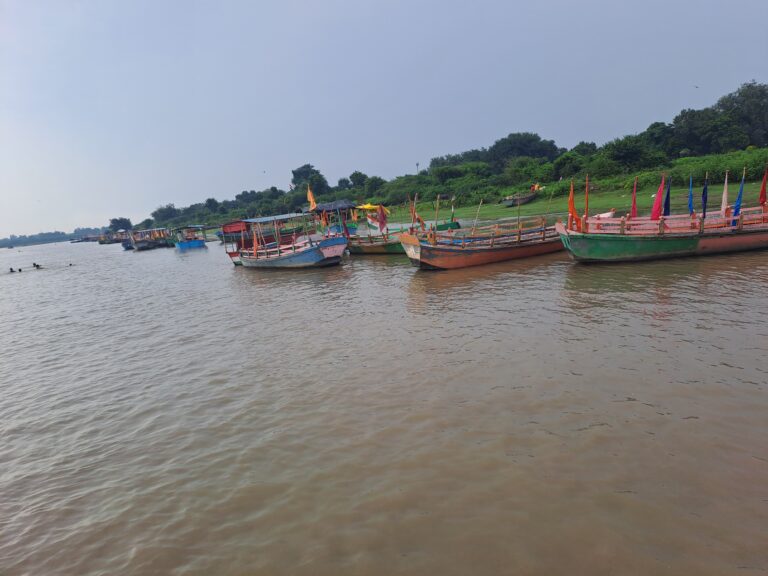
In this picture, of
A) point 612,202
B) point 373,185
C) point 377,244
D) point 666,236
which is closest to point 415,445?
point 666,236

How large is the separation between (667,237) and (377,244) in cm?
1649

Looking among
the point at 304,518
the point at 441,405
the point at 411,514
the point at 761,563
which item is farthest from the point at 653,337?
the point at 304,518

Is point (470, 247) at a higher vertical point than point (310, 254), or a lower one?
higher

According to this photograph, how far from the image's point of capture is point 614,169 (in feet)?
156

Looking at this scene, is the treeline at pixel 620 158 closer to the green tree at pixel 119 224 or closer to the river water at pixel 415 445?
the river water at pixel 415 445

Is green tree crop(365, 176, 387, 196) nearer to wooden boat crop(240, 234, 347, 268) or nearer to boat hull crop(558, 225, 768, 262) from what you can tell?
wooden boat crop(240, 234, 347, 268)

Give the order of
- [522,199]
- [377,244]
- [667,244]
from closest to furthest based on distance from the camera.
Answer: [667,244]
[377,244]
[522,199]

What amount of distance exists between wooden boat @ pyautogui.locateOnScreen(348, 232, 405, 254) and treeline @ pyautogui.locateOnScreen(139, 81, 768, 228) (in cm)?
2606

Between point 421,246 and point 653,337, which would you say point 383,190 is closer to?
point 421,246

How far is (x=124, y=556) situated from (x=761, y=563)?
623 cm

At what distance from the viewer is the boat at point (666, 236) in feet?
55.4

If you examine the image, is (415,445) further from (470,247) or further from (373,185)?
(373,185)

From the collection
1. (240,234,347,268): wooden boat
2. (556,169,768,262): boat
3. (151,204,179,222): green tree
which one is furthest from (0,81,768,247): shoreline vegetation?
(151,204,179,222): green tree

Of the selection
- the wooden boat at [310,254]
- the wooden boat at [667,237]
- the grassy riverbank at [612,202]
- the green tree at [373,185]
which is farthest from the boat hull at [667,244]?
the green tree at [373,185]
